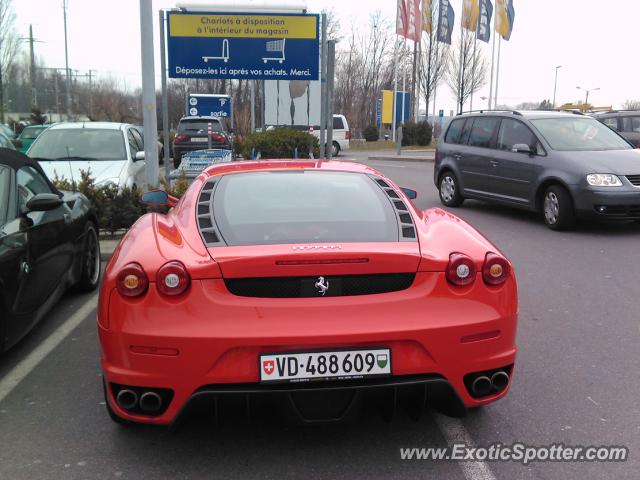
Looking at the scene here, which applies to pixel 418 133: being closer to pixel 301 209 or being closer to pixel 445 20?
pixel 445 20

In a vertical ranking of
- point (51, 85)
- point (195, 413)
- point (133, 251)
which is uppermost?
point (51, 85)

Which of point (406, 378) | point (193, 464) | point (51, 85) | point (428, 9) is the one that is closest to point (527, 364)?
point (406, 378)

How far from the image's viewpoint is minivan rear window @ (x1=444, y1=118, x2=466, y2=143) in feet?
37.9

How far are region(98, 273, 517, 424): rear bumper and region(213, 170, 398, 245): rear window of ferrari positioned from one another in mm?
355

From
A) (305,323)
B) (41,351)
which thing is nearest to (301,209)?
(305,323)

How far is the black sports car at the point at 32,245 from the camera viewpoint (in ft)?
12.8

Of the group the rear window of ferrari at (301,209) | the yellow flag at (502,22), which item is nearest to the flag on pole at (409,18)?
the yellow flag at (502,22)

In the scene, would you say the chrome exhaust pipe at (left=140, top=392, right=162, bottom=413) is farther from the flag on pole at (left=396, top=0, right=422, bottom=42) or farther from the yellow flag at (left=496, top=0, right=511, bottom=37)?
the yellow flag at (left=496, top=0, right=511, bottom=37)

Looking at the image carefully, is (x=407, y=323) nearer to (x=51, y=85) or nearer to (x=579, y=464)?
(x=579, y=464)

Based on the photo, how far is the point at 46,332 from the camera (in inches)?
192

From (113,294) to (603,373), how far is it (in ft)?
9.88

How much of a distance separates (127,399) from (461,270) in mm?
1615

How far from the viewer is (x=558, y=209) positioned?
898cm

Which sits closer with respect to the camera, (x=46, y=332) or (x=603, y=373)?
(x=603, y=373)
